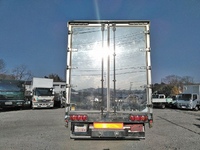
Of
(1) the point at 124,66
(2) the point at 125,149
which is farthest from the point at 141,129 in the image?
Result: (1) the point at 124,66

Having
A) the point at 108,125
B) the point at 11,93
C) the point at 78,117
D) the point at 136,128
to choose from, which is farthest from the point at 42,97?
the point at 136,128

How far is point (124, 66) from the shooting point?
4.89 meters

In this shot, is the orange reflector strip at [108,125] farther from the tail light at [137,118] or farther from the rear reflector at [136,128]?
the tail light at [137,118]

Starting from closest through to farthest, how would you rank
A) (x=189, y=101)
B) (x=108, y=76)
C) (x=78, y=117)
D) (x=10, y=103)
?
1. (x=78, y=117)
2. (x=108, y=76)
3. (x=10, y=103)
4. (x=189, y=101)

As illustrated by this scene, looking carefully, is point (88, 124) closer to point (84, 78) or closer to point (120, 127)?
point (120, 127)

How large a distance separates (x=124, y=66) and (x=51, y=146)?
11.0ft

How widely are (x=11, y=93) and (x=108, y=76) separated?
1442 cm

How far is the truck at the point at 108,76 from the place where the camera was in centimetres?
468

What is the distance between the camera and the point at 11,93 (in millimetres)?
16203

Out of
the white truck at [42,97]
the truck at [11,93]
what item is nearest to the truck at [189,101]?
the white truck at [42,97]

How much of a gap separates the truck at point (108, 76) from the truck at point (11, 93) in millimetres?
13507

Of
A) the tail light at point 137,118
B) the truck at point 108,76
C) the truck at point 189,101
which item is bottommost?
the truck at point 189,101

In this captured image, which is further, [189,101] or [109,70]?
[189,101]

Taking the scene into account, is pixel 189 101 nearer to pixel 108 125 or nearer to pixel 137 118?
pixel 137 118
